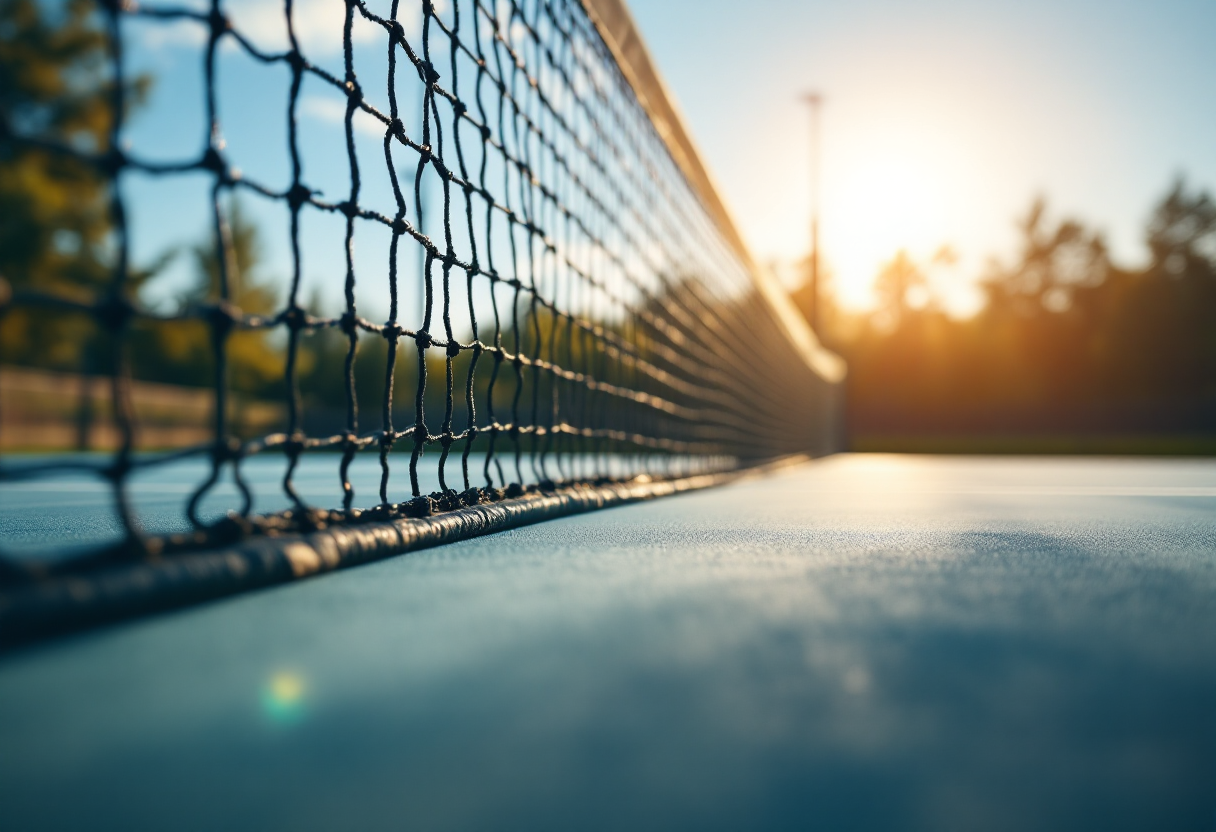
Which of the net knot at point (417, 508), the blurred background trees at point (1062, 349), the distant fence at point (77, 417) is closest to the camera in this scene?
the net knot at point (417, 508)

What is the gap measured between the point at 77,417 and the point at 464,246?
14.5 m

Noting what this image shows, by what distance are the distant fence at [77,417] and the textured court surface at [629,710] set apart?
12433mm

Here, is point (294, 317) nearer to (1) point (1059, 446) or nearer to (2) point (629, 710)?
(2) point (629, 710)

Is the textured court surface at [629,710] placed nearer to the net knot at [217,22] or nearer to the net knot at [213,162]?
the net knot at [213,162]

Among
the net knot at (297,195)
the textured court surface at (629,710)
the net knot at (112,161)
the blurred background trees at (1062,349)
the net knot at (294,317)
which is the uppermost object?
the blurred background trees at (1062,349)

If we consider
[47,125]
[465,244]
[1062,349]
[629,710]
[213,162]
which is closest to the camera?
[629,710]

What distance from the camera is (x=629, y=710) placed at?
0.52 meters

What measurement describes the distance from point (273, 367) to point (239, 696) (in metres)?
22.4

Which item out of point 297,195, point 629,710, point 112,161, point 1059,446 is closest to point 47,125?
point 297,195

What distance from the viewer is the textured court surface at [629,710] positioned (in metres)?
0.43

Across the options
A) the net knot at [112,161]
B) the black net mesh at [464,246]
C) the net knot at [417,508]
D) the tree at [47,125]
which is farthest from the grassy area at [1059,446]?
the net knot at [112,161]

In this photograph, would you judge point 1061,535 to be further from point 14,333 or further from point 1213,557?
point 14,333

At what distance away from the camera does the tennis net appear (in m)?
0.87

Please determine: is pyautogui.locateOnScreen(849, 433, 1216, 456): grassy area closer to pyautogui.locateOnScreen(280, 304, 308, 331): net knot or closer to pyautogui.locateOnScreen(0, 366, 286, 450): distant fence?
pyautogui.locateOnScreen(0, 366, 286, 450): distant fence
